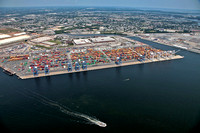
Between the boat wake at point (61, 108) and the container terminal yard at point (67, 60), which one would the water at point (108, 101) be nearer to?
Answer: the boat wake at point (61, 108)

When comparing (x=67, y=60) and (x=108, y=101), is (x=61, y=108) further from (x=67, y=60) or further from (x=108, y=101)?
(x=67, y=60)

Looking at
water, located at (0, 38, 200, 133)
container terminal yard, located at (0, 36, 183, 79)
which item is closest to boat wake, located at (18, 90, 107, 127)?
water, located at (0, 38, 200, 133)

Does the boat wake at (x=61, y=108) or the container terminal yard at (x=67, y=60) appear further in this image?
the container terminal yard at (x=67, y=60)

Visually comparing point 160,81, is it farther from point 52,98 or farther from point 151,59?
point 52,98

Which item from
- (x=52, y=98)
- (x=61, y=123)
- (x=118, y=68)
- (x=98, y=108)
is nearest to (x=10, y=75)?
(x=52, y=98)

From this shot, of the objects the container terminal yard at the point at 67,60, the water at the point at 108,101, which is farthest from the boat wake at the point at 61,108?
the container terminal yard at the point at 67,60

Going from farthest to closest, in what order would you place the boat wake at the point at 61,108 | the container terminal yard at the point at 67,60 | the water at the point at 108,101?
the container terminal yard at the point at 67,60, the boat wake at the point at 61,108, the water at the point at 108,101

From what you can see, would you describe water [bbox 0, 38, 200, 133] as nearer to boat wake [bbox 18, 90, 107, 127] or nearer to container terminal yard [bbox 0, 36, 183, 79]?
boat wake [bbox 18, 90, 107, 127]

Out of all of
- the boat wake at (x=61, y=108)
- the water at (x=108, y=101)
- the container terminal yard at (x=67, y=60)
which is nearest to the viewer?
the water at (x=108, y=101)
